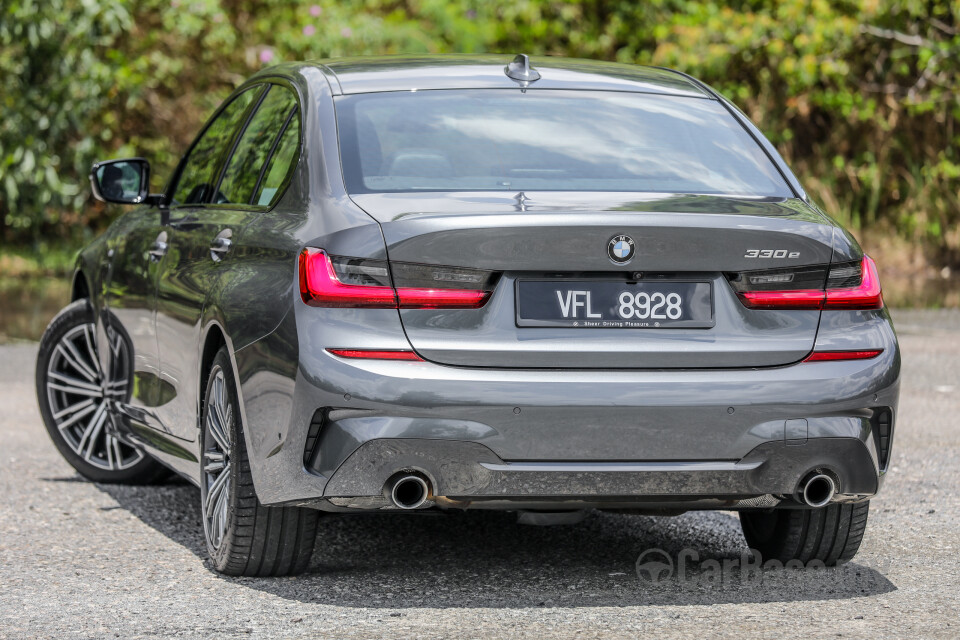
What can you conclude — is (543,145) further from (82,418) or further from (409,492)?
(82,418)

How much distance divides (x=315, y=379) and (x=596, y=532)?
187 cm

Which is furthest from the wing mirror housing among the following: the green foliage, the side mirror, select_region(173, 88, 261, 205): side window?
the green foliage

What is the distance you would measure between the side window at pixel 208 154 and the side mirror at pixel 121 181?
0.14 meters

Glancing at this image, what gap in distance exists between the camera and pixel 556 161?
5.03 meters

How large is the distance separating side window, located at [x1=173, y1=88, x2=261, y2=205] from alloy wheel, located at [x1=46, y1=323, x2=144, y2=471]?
83 cm

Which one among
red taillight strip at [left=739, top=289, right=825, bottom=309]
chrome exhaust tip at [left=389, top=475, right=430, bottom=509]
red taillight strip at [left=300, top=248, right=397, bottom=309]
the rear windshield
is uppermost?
the rear windshield

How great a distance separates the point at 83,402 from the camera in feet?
23.2

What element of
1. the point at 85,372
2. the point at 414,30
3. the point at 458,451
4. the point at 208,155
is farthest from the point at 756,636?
the point at 414,30

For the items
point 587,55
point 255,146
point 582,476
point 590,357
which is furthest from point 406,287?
point 587,55

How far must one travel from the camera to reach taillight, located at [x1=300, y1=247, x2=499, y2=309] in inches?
172

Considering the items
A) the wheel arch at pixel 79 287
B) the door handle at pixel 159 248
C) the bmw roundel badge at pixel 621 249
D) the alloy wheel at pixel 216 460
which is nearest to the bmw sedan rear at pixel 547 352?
the bmw roundel badge at pixel 621 249

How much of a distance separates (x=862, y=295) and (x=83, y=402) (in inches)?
145

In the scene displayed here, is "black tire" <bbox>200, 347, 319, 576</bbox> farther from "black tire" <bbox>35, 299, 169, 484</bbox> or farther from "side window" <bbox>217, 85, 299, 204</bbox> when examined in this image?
"black tire" <bbox>35, 299, 169, 484</bbox>

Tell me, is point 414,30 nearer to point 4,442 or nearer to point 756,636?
point 4,442
